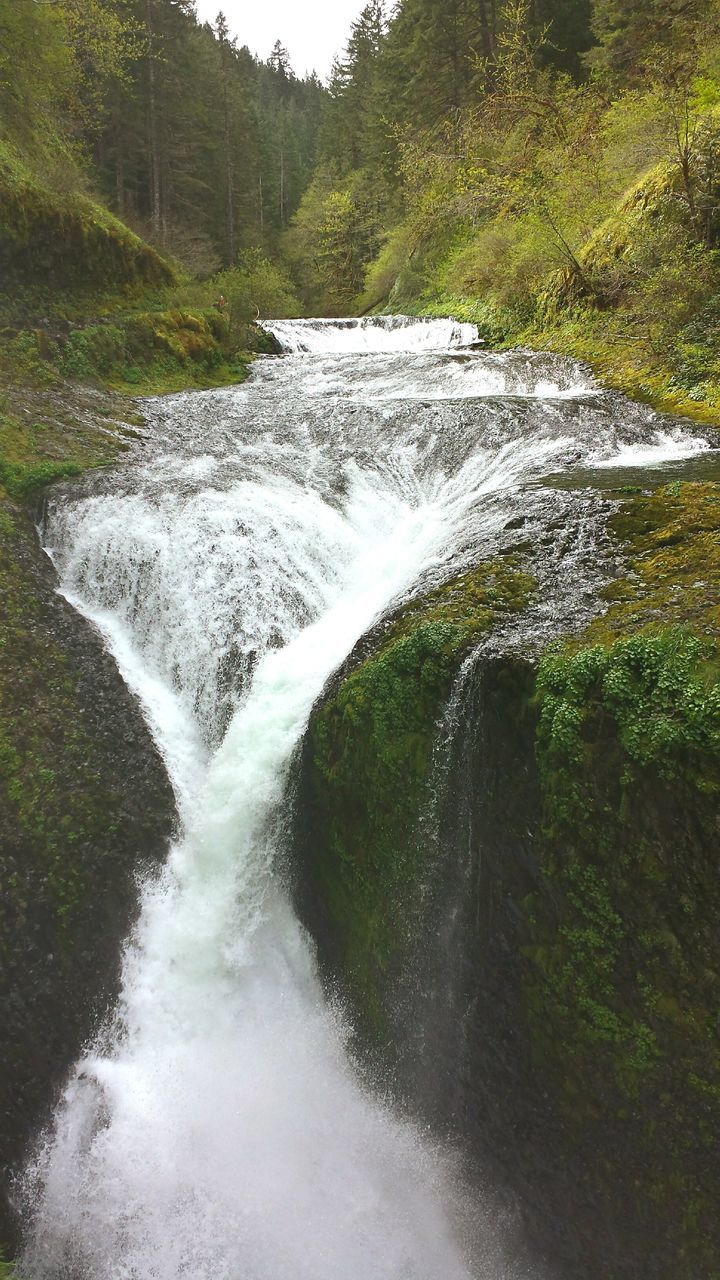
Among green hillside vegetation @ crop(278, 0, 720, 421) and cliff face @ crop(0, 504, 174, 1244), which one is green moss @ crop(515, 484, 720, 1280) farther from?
green hillside vegetation @ crop(278, 0, 720, 421)

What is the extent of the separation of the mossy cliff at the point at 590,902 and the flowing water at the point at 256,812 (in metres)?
0.62

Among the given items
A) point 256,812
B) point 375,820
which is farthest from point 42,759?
point 375,820

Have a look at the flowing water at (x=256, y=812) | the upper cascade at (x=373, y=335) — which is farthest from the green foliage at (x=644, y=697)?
the upper cascade at (x=373, y=335)

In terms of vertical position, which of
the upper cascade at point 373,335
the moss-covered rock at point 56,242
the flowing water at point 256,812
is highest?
the moss-covered rock at point 56,242

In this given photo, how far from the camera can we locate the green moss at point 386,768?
14.9 ft

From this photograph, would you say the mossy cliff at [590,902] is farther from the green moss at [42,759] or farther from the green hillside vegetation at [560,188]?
the green hillside vegetation at [560,188]

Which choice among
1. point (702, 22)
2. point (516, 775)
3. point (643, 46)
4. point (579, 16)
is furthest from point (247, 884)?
point (579, 16)

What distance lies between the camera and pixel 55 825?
17.3 feet

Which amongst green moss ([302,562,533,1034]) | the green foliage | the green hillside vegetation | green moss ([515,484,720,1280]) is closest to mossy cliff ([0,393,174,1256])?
green moss ([302,562,533,1034])

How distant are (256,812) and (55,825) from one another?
5.42 feet

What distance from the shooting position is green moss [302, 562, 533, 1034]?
454 cm

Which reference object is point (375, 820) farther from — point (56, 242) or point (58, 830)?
point (56, 242)

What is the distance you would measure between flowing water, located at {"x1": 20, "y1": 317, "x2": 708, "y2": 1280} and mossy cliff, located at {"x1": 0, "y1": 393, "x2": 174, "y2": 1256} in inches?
8.8

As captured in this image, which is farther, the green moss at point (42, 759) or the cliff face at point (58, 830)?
the green moss at point (42, 759)
